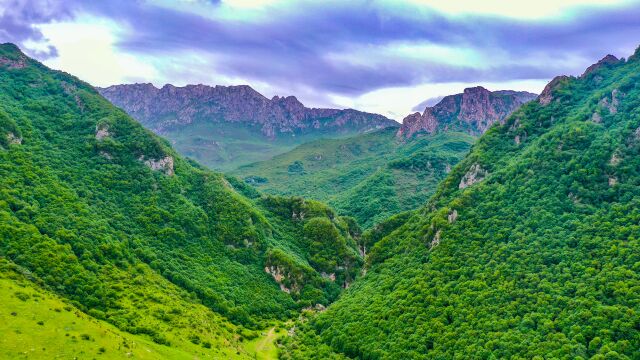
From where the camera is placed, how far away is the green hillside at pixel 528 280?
418 ft

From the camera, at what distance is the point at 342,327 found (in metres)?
175

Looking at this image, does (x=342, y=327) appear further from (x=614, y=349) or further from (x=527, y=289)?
(x=614, y=349)

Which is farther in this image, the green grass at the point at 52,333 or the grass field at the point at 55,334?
the grass field at the point at 55,334

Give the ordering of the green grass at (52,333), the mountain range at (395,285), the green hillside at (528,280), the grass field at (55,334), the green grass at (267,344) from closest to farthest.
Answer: the green grass at (52,333), the grass field at (55,334), the mountain range at (395,285), the green hillside at (528,280), the green grass at (267,344)

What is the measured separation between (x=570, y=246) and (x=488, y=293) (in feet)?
97.0

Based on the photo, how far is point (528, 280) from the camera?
15012 centimetres

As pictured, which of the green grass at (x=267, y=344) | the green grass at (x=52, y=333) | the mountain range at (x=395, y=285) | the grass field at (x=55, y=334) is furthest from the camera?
the green grass at (x=267, y=344)

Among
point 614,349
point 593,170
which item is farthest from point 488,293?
point 593,170

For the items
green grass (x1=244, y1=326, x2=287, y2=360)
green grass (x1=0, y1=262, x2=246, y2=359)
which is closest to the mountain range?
green grass (x1=0, y1=262, x2=246, y2=359)

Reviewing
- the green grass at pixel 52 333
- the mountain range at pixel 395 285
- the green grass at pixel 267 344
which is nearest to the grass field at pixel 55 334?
the green grass at pixel 52 333

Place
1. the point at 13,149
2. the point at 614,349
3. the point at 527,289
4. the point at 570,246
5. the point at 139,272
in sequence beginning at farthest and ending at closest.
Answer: the point at 13,149 < the point at 139,272 < the point at 570,246 < the point at 527,289 < the point at 614,349

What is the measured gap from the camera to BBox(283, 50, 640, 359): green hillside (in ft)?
418

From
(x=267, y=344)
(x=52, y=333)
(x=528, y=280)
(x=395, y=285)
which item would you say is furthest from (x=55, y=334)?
(x=528, y=280)

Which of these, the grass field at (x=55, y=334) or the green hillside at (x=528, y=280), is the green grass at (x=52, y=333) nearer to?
the grass field at (x=55, y=334)
